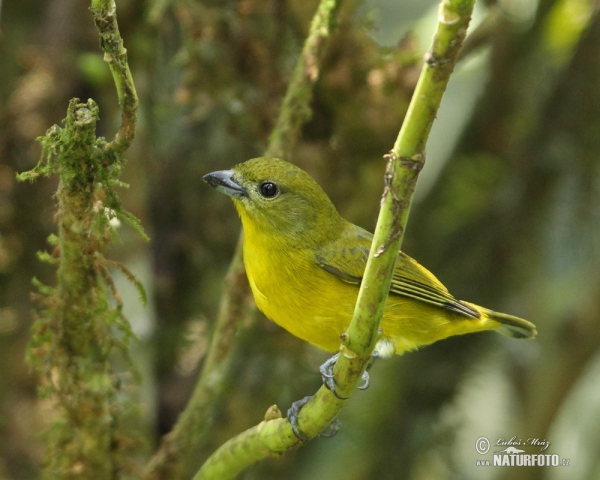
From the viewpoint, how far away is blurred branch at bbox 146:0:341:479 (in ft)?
10.4

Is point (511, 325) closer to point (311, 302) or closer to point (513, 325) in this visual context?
point (513, 325)

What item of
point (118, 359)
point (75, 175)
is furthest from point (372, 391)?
point (75, 175)

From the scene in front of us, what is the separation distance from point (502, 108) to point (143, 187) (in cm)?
230

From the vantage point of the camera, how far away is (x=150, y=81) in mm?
4426

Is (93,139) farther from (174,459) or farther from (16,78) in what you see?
(16,78)

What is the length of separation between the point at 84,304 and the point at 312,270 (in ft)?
3.37

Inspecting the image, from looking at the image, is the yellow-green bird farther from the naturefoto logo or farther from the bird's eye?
the naturefoto logo

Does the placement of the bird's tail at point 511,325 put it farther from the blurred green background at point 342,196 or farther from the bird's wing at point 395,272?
the blurred green background at point 342,196

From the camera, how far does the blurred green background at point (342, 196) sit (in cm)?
401

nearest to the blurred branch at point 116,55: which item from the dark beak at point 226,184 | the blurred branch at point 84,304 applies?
A: the blurred branch at point 84,304

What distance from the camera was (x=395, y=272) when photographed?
3.30m

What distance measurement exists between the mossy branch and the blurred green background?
167cm

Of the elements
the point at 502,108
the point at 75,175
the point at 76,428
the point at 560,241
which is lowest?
the point at 76,428

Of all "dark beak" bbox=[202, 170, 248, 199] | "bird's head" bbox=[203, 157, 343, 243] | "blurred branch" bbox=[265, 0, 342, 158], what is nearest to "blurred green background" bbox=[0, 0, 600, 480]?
"blurred branch" bbox=[265, 0, 342, 158]
